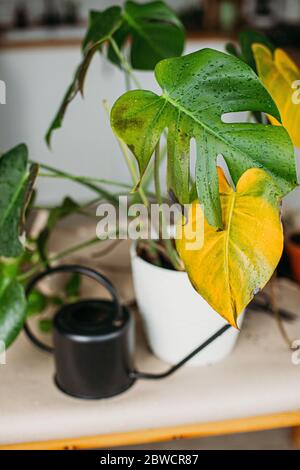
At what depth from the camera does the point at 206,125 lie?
0.54 meters

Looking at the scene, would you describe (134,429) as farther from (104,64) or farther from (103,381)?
(104,64)

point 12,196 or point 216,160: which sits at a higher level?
point 216,160

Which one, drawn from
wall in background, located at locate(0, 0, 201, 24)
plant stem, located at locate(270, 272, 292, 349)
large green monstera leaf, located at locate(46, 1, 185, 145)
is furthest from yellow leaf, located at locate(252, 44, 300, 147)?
wall in background, located at locate(0, 0, 201, 24)

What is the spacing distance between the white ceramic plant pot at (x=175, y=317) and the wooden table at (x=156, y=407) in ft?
0.07

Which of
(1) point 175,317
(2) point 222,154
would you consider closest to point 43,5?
(1) point 175,317

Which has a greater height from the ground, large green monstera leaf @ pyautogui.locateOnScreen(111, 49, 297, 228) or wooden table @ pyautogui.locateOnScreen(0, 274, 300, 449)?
large green monstera leaf @ pyautogui.locateOnScreen(111, 49, 297, 228)

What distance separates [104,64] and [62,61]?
0.65 feet

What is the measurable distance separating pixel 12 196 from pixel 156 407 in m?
0.29

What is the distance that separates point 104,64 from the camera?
9.33ft

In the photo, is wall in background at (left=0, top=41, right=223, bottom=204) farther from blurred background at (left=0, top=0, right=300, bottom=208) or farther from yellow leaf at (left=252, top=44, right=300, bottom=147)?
yellow leaf at (left=252, top=44, right=300, bottom=147)

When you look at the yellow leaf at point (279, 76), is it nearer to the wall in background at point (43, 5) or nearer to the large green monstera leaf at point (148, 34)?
the large green monstera leaf at point (148, 34)

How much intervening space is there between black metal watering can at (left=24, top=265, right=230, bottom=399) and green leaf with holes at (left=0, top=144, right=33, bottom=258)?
0.22ft

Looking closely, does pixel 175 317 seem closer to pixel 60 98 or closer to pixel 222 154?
pixel 222 154

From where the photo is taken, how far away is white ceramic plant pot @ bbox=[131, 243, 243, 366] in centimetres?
71
